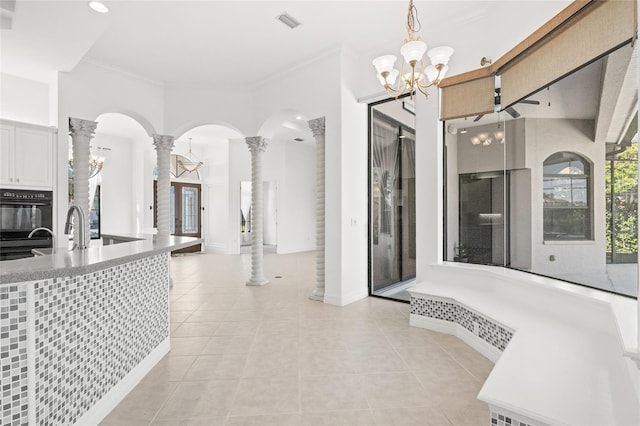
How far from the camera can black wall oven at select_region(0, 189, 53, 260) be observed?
3.94 metres

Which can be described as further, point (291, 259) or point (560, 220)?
point (291, 259)

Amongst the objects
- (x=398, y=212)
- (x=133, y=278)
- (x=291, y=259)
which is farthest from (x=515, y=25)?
(x=291, y=259)

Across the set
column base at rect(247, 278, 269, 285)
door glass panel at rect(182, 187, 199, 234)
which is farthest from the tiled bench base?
door glass panel at rect(182, 187, 199, 234)

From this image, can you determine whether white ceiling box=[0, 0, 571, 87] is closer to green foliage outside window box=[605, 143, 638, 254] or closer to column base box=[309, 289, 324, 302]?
green foliage outside window box=[605, 143, 638, 254]

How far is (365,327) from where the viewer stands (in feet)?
12.0

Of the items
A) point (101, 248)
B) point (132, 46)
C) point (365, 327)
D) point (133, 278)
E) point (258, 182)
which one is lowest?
point (365, 327)

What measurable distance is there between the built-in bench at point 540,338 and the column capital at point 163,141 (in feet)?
15.9

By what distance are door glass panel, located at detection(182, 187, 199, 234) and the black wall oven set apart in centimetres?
637

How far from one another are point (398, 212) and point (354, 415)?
3573 millimetres

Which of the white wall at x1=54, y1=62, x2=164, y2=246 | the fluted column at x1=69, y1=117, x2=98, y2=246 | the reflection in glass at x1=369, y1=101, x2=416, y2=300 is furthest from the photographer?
the reflection in glass at x1=369, y1=101, x2=416, y2=300

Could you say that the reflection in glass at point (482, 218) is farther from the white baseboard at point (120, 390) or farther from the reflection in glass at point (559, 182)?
the white baseboard at point (120, 390)

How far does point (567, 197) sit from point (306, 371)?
268 centimetres

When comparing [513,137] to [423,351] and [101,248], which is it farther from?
[101,248]

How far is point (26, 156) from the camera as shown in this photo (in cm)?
409
